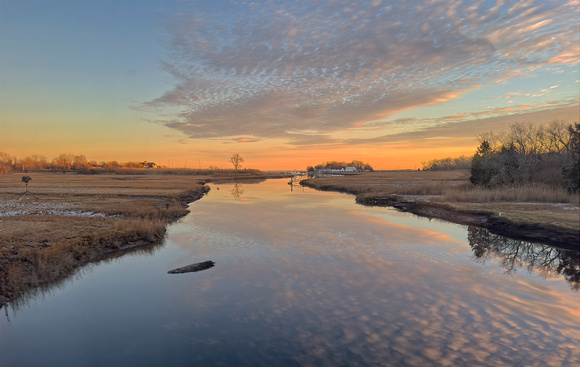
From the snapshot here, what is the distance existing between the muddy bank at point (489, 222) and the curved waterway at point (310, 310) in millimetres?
1109

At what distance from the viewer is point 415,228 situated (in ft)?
83.9

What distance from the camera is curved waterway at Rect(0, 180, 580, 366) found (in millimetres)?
8367

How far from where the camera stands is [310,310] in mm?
10859

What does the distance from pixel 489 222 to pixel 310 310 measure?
2119 centimetres

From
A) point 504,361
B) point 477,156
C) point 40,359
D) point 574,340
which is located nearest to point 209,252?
point 40,359

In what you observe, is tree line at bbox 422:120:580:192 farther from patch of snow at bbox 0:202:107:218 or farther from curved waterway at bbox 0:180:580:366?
patch of snow at bbox 0:202:107:218

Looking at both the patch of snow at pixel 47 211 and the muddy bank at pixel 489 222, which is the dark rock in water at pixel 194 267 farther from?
the muddy bank at pixel 489 222

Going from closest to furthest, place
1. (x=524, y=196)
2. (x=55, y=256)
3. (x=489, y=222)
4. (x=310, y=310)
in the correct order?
1. (x=310, y=310)
2. (x=55, y=256)
3. (x=489, y=222)
4. (x=524, y=196)

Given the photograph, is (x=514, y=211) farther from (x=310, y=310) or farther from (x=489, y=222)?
(x=310, y=310)

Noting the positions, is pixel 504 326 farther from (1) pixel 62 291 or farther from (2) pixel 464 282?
(1) pixel 62 291

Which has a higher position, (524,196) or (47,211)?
(524,196)

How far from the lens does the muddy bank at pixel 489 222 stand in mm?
18734

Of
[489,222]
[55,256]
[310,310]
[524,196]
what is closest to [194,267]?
[55,256]

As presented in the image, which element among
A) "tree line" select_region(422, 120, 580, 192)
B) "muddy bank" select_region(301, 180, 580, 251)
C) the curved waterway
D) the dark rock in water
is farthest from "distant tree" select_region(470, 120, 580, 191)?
the dark rock in water
